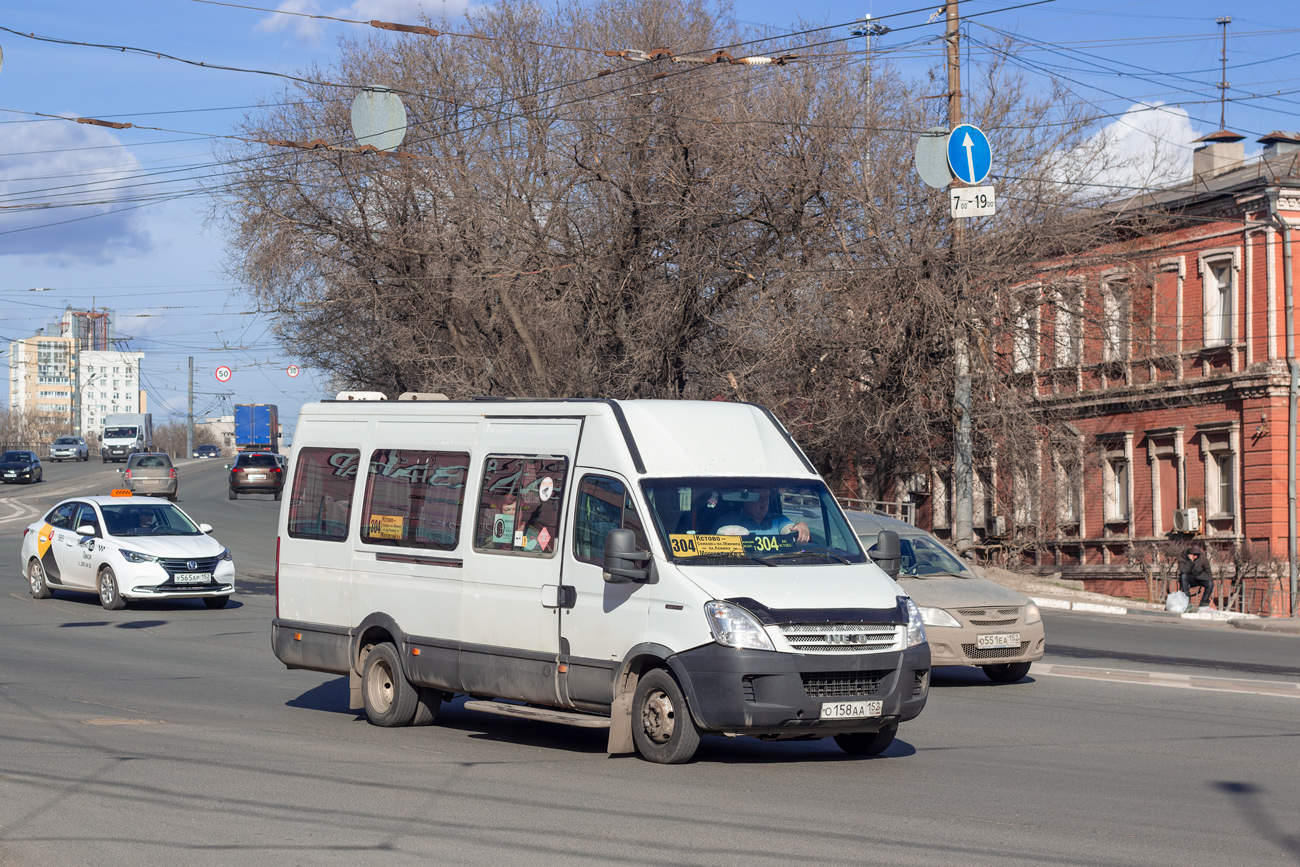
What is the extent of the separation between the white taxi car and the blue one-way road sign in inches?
524

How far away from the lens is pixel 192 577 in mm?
21297

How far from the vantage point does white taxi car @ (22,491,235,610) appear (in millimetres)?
21125

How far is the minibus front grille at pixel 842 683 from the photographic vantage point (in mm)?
8883

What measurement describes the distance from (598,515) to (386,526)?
7.69 feet

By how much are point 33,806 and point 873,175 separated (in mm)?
24357

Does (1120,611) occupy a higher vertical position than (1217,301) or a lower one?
lower

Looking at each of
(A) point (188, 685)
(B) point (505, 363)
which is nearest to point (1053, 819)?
(A) point (188, 685)

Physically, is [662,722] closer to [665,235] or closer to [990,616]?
[990,616]

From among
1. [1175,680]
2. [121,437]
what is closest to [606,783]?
[1175,680]

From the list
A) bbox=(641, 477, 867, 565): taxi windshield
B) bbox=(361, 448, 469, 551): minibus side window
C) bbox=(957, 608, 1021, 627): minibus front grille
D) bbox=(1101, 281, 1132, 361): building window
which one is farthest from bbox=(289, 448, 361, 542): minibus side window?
bbox=(1101, 281, 1132, 361): building window

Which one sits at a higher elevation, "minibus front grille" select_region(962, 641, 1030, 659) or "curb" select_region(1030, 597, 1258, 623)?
"minibus front grille" select_region(962, 641, 1030, 659)

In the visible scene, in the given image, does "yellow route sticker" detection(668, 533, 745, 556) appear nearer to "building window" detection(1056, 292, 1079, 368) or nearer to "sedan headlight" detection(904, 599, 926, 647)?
"sedan headlight" detection(904, 599, 926, 647)

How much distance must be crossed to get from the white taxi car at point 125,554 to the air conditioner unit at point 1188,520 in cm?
2434

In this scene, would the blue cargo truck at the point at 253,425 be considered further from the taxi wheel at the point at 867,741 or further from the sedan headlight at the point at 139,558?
the taxi wheel at the point at 867,741
